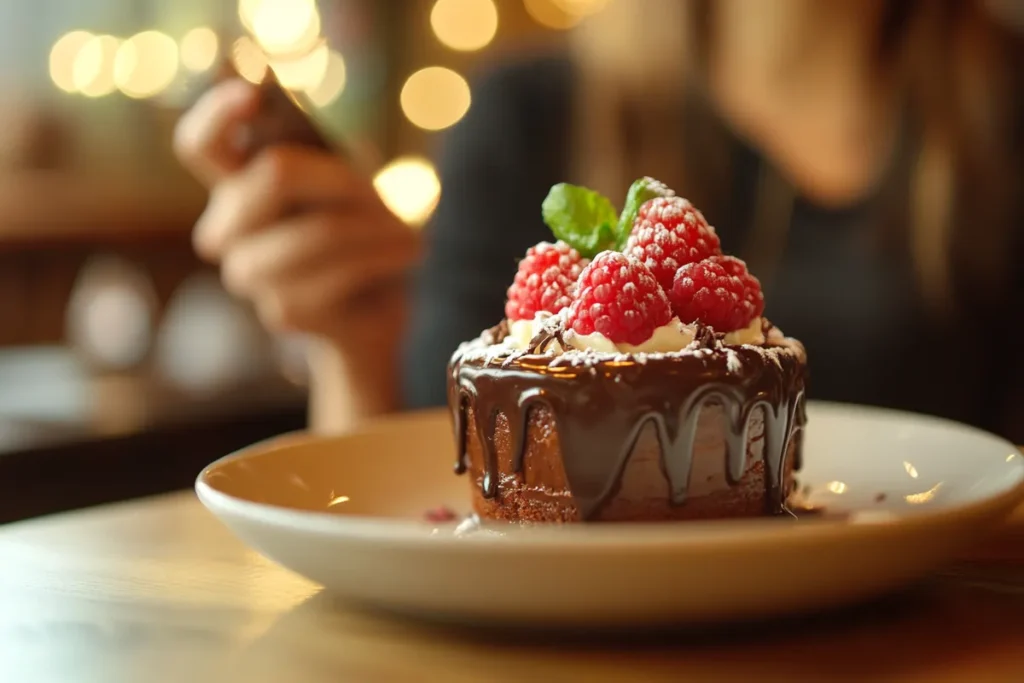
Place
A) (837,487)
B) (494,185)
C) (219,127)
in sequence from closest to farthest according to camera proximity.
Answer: (837,487) < (219,127) < (494,185)

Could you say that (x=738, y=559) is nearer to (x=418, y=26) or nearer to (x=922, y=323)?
(x=922, y=323)

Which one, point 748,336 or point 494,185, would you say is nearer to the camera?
point 748,336

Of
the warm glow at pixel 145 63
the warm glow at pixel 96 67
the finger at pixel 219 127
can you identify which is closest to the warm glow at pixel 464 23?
the warm glow at pixel 145 63

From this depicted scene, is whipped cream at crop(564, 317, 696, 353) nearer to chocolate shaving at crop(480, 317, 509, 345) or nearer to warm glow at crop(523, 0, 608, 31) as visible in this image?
chocolate shaving at crop(480, 317, 509, 345)

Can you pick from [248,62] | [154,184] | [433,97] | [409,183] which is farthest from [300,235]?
[433,97]

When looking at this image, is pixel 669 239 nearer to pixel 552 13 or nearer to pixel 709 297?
pixel 709 297
